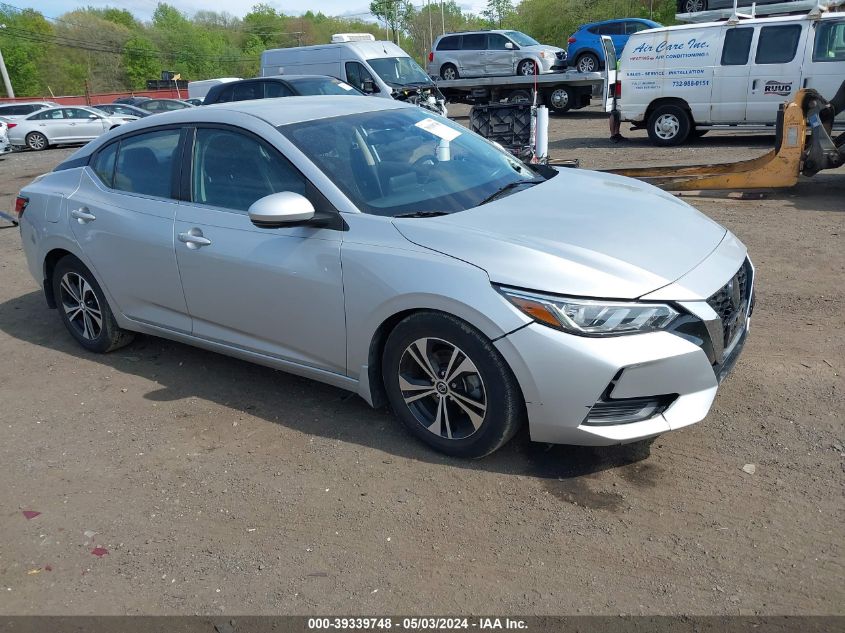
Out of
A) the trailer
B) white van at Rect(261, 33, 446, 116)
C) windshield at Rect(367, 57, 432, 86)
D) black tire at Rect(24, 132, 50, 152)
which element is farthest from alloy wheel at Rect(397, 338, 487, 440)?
black tire at Rect(24, 132, 50, 152)

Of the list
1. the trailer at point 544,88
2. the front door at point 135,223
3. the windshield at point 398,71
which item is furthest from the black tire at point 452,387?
the trailer at point 544,88

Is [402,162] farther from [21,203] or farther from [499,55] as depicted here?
[499,55]

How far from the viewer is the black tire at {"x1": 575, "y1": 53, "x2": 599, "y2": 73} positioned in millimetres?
24141

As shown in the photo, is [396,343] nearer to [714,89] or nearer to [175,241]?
[175,241]

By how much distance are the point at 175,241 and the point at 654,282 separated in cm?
268

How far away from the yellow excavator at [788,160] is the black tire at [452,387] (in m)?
6.64

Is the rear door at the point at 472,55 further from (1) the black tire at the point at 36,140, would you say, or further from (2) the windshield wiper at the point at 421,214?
(2) the windshield wiper at the point at 421,214

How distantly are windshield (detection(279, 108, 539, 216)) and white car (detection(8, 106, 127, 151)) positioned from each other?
23.0m

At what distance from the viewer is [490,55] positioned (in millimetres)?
23812

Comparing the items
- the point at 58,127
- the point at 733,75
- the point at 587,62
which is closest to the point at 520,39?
the point at 587,62

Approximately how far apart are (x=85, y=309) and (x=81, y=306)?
0.16 feet

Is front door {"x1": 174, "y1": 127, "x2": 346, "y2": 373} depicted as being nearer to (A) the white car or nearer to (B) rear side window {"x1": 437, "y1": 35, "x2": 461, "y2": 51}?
(B) rear side window {"x1": 437, "y1": 35, "x2": 461, "y2": 51}

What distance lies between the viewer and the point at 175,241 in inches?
169

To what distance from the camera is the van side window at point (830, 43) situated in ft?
38.8
